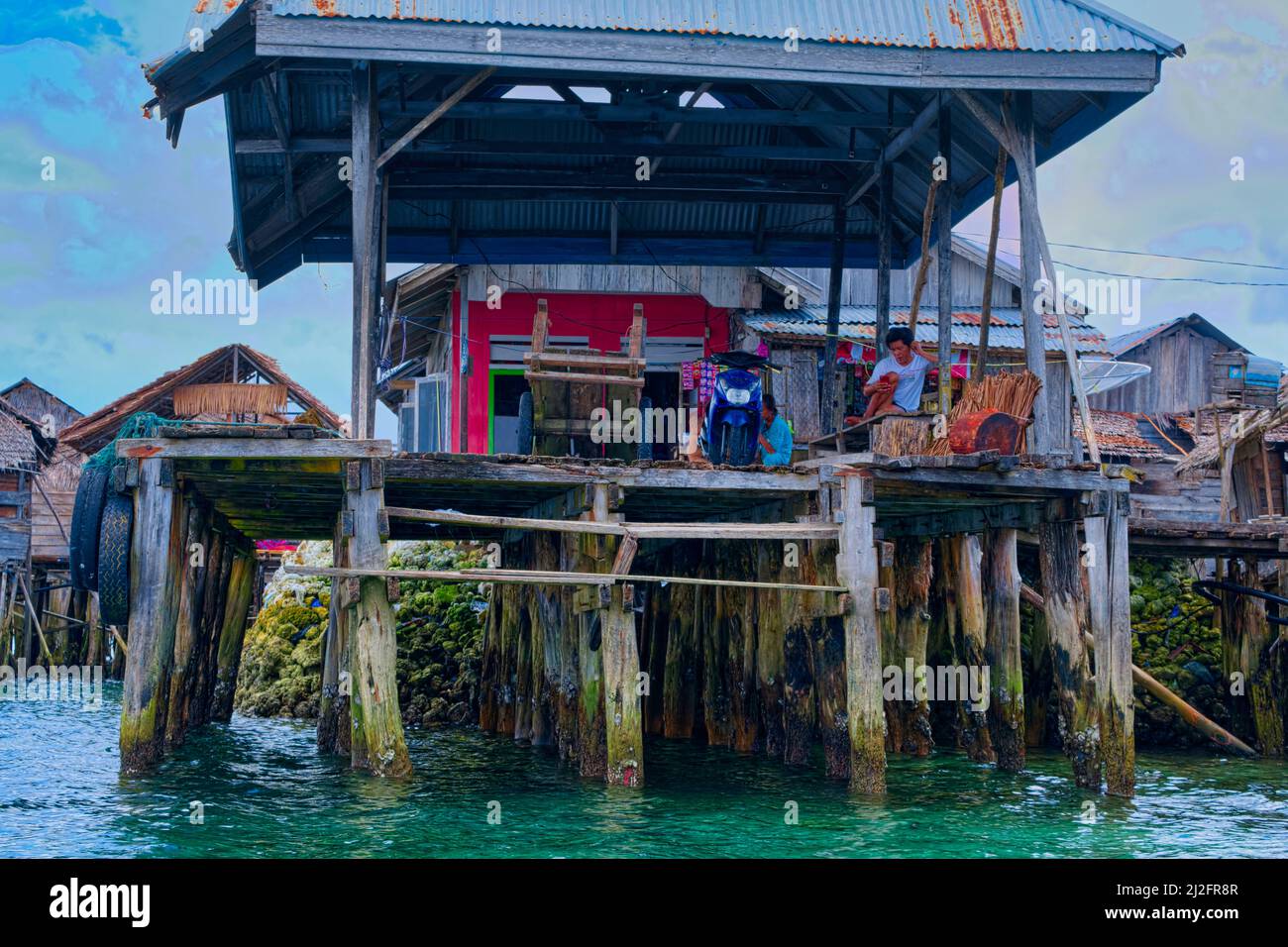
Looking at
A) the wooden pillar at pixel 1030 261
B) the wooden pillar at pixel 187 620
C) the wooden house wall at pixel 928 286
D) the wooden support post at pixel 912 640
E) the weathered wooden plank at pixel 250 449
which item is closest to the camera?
the weathered wooden plank at pixel 250 449

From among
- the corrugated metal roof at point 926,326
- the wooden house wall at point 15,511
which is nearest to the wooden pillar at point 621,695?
the corrugated metal roof at point 926,326

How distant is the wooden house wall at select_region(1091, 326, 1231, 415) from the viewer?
42.6 meters

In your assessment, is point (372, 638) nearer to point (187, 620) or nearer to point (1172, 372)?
Result: point (187, 620)

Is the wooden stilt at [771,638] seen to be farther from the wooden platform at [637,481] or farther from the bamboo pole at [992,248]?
the bamboo pole at [992,248]

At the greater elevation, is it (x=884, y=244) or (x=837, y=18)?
(x=837, y=18)

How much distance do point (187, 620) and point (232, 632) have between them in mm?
6046

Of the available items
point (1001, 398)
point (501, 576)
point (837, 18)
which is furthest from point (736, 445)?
point (837, 18)

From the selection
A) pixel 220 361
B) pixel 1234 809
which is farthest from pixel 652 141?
pixel 220 361

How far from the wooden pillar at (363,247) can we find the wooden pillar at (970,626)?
7.63m

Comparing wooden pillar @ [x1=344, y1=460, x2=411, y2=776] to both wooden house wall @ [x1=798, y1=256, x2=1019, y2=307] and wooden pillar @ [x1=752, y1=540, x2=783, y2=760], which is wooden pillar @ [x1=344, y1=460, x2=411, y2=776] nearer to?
wooden pillar @ [x1=752, y1=540, x2=783, y2=760]

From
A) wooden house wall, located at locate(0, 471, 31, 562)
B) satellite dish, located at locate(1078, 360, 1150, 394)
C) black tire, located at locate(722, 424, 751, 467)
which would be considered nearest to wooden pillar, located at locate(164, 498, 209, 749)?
black tire, located at locate(722, 424, 751, 467)

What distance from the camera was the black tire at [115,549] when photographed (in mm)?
14633

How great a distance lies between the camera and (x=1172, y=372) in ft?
141
